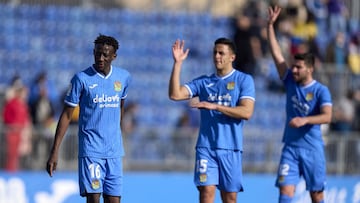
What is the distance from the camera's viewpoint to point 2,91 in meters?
20.5

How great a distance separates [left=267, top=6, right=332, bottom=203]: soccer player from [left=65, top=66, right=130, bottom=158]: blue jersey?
10.3 feet

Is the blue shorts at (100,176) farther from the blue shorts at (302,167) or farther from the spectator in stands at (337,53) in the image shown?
the spectator in stands at (337,53)

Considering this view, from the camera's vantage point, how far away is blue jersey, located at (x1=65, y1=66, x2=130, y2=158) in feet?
37.3

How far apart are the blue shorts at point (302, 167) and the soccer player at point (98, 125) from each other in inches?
121

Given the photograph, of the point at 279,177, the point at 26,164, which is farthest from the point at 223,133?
the point at 26,164

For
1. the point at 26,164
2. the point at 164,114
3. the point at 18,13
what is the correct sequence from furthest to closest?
the point at 18,13, the point at 164,114, the point at 26,164

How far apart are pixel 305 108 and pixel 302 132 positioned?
341 mm

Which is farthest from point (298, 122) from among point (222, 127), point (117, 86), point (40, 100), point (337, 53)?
point (337, 53)

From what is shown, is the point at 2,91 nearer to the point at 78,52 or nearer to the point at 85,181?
the point at 78,52

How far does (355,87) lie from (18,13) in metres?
7.92

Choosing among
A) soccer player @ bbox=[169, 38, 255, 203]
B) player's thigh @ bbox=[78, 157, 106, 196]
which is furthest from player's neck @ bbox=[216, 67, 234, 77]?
player's thigh @ bbox=[78, 157, 106, 196]

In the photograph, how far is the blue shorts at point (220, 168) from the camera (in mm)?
12492

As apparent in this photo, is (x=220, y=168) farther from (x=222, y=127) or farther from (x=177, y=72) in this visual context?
(x=177, y=72)

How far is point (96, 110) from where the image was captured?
37.5 feet
